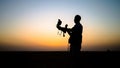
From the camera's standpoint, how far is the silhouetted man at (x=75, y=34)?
7441 mm

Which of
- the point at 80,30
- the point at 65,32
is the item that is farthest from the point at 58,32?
the point at 80,30

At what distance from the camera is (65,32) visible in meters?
7.66

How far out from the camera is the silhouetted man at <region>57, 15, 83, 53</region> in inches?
293

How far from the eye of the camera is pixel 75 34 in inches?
297

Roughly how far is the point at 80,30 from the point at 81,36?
7.7 inches
